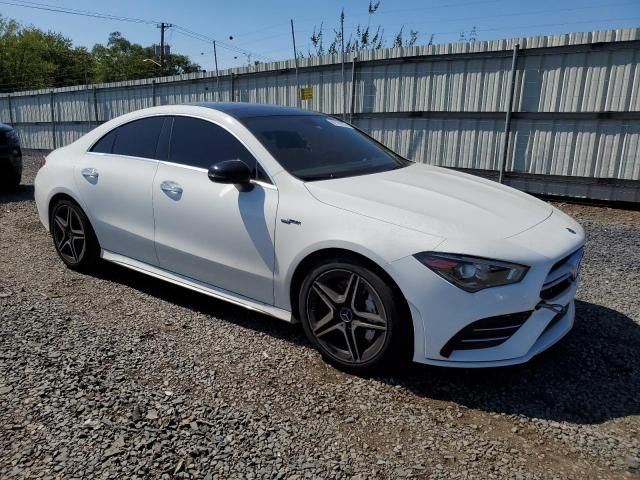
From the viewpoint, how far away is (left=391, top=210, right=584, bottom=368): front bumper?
2.46 metres

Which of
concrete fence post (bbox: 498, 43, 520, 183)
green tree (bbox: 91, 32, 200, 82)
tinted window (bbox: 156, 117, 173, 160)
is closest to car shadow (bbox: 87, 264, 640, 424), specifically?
tinted window (bbox: 156, 117, 173, 160)

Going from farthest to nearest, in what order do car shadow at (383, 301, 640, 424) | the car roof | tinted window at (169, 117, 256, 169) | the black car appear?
1. the black car
2. the car roof
3. tinted window at (169, 117, 256, 169)
4. car shadow at (383, 301, 640, 424)

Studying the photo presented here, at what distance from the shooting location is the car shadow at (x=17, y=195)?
858cm

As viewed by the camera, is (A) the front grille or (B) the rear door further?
(B) the rear door

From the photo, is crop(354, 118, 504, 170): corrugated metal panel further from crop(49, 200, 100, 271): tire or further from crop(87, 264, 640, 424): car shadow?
crop(49, 200, 100, 271): tire

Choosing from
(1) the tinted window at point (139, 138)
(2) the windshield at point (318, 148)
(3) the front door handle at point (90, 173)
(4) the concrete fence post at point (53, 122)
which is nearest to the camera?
(2) the windshield at point (318, 148)

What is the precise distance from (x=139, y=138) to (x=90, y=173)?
58 centimetres

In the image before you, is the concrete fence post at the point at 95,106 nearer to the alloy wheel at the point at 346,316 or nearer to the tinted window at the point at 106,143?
the tinted window at the point at 106,143

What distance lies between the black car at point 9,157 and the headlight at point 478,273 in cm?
895

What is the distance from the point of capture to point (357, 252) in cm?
269

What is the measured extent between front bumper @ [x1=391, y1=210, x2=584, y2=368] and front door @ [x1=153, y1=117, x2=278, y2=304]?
98 centimetres

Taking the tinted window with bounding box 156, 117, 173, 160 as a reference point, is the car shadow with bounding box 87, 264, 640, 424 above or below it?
below

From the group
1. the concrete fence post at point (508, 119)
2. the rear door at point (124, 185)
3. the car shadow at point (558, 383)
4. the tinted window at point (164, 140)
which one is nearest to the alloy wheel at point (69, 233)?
the rear door at point (124, 185)

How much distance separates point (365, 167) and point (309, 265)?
3.21ft
